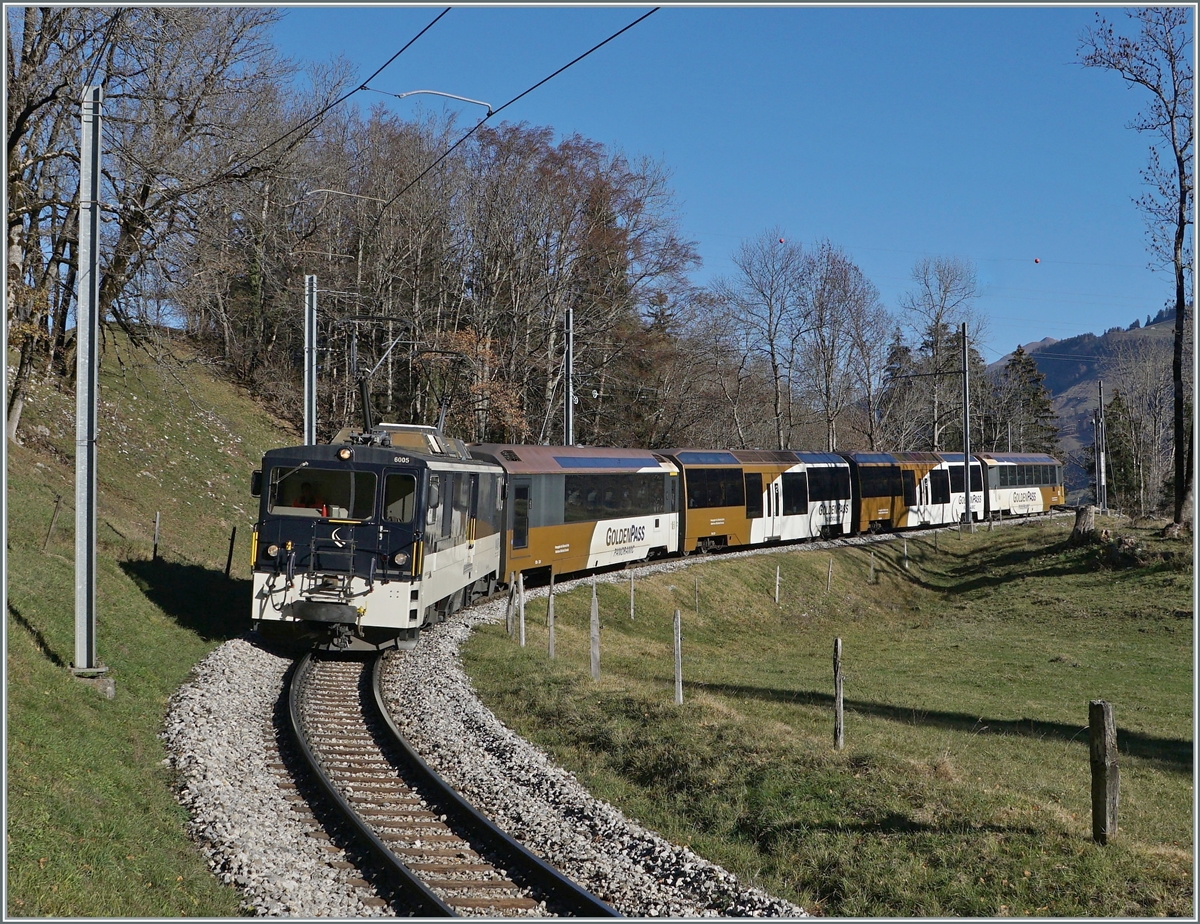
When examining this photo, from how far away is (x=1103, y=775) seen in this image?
8.09m

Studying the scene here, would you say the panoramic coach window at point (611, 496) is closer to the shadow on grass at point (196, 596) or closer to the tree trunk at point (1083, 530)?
the shadow on grass at point (196, 596)

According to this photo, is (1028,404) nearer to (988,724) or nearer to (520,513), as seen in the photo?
Result: (520,513)

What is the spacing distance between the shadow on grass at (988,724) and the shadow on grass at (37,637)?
341 inches

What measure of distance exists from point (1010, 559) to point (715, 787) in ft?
100

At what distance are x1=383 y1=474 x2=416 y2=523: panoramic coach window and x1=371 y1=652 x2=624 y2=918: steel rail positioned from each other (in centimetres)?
431

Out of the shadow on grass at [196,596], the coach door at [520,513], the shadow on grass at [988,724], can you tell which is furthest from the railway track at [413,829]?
the coach door at [520,513]

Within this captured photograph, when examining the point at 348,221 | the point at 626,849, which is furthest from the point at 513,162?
the point at 626,849

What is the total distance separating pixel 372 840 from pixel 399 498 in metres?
7.29

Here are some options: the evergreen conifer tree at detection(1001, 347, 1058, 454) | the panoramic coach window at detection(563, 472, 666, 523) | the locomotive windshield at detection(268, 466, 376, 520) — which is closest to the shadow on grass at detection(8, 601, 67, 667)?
the locomotive windshield at detection(268, 466, 376, 520)

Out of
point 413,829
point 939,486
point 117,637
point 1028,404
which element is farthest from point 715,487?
point 1028,404

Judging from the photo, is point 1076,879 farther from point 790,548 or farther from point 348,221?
point 348,221

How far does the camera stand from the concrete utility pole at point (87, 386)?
1199 centimetres

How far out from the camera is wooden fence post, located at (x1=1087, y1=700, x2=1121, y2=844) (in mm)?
7965

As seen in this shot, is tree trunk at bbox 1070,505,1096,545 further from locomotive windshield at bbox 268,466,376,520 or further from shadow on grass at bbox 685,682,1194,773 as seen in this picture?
locomotive windshield at bbox 268,466,376,520
